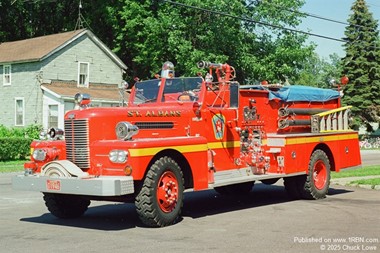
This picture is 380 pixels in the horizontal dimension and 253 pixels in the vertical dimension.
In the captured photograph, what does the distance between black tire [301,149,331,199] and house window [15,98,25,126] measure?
2696 centimetres

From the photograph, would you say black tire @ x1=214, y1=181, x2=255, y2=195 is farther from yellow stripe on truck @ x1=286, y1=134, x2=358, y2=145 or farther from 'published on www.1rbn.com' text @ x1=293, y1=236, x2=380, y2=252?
'published on www.1rbn.com' text @ x1=293, y1=236, x2=380, y2=252

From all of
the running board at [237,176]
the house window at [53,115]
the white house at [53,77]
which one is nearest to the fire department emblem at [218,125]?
the running board at [237,176]

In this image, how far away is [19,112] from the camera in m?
36.8

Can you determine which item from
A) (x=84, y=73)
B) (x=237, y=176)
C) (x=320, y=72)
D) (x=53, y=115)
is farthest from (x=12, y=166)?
(x=320, y=72)

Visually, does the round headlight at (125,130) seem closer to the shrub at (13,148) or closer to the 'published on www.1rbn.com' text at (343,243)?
the 'published on www.1rbn.com' text at (343,243)

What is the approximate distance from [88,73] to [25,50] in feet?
14.5

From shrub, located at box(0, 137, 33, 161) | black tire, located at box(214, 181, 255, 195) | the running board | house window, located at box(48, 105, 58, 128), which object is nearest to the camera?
the running board

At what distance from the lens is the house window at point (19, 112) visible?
36.5m

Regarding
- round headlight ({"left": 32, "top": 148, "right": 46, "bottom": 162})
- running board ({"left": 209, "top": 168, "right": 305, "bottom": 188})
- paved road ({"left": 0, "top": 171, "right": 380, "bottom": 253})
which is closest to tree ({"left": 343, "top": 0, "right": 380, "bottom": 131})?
paved road ({"left": 0, "top": 171, "right": 380, "bottom": 253})

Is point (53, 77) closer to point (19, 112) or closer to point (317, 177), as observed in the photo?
point (19, 112)

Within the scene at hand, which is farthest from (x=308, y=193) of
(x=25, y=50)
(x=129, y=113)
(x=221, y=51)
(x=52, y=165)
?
(x=25, y=50)

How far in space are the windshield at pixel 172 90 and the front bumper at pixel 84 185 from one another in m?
2.54

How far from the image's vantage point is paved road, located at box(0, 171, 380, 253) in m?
7.56

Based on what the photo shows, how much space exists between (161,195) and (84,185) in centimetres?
123
